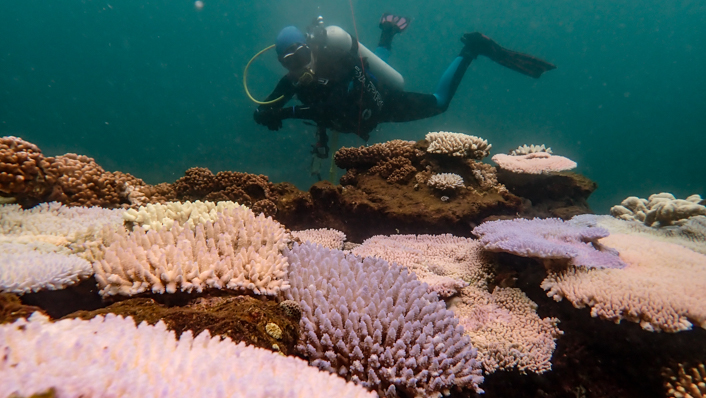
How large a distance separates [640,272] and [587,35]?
129m

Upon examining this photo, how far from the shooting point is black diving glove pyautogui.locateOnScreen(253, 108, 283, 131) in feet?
28.0

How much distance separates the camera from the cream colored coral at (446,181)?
224 inches

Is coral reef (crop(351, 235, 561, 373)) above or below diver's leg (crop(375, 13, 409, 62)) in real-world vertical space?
below

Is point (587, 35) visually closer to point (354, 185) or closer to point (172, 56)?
point (354, 185)

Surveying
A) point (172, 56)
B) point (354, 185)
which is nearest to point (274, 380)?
point (354, 185)

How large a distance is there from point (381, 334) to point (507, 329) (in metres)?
1.48

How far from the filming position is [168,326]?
165cm

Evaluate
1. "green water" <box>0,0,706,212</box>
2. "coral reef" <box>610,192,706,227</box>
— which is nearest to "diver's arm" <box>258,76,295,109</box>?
"coral reef" <box>610,192,706,227</box>

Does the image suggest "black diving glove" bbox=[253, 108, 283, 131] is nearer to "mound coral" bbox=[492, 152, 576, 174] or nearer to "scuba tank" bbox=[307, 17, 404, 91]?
"scuba tank" bbox=[307, 17, 404, 91]

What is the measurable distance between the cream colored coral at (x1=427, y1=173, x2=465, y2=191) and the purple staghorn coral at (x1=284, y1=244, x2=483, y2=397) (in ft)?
11.0

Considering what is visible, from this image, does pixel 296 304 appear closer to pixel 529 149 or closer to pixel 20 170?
pixel 20 170

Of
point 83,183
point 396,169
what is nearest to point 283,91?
point 396,169

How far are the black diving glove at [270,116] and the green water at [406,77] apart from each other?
236 ft

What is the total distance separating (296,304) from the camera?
2.29 metres
